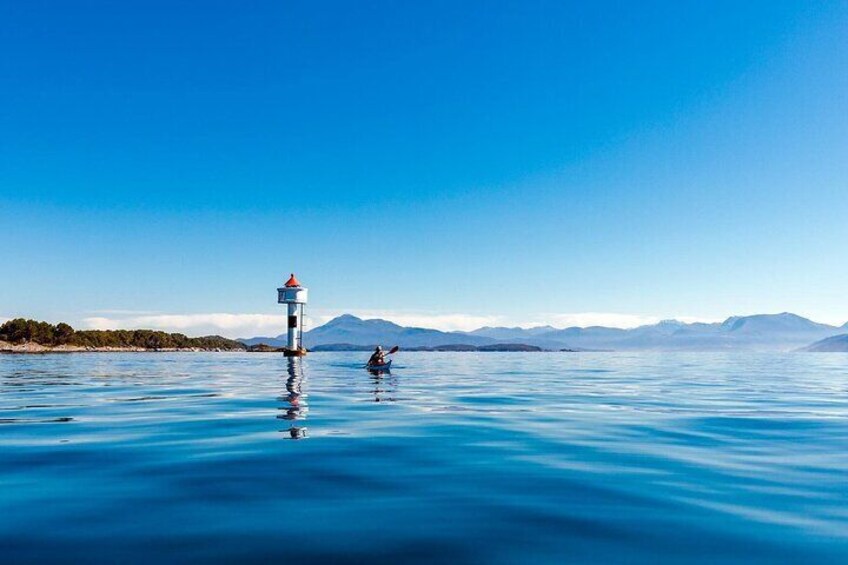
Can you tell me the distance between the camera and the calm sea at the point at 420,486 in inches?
275

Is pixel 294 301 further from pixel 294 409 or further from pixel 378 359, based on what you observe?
pixel 294 409

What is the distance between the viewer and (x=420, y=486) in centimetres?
986

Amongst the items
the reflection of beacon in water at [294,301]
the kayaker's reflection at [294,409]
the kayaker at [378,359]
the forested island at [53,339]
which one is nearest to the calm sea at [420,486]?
the kayaker's reflection at [294,409]

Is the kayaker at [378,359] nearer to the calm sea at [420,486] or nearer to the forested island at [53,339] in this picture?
the calm sea at [420,486]

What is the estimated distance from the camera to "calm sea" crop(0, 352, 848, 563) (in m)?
6.97

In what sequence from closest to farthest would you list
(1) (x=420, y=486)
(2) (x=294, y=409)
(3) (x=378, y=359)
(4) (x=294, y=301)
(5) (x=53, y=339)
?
(1) (x=420, y=486) → (2) (x=294, y=409) → (3) (x=378, y=359) → (4) (x=294, y=301) → (5) (x=53, y=339)

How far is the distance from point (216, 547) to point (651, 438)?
473 inches

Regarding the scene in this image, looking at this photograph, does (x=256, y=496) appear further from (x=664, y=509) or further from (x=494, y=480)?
(x=664, y=509)

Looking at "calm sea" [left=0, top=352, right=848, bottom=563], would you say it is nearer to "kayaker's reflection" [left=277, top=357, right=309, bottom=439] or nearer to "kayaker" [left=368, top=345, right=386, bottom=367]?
"kayaker's reflection" [left=277, top=357, right=309, bottom=439]

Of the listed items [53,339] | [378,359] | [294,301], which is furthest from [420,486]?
[53,339]

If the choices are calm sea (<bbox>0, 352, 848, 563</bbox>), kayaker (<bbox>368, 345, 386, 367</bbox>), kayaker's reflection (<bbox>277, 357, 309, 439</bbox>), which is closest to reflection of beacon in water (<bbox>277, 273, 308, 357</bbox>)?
kayaker (<bbox>368, 345, 386, 367</bbox>)

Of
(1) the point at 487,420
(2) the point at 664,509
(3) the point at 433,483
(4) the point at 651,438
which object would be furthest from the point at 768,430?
(3) the point at 433,483

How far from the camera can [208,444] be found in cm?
1380

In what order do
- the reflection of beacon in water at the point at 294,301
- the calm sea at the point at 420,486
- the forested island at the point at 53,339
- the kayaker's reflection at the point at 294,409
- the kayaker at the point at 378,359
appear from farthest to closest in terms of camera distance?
1. the forested island at the point at 53,339
2. the reflection of beacon in water at the point at 294,301
3. the kayaker at the point at 378,359
4. the kayaker's reflection at the point at 294,409
5. the calm sea at the point at 420,486
